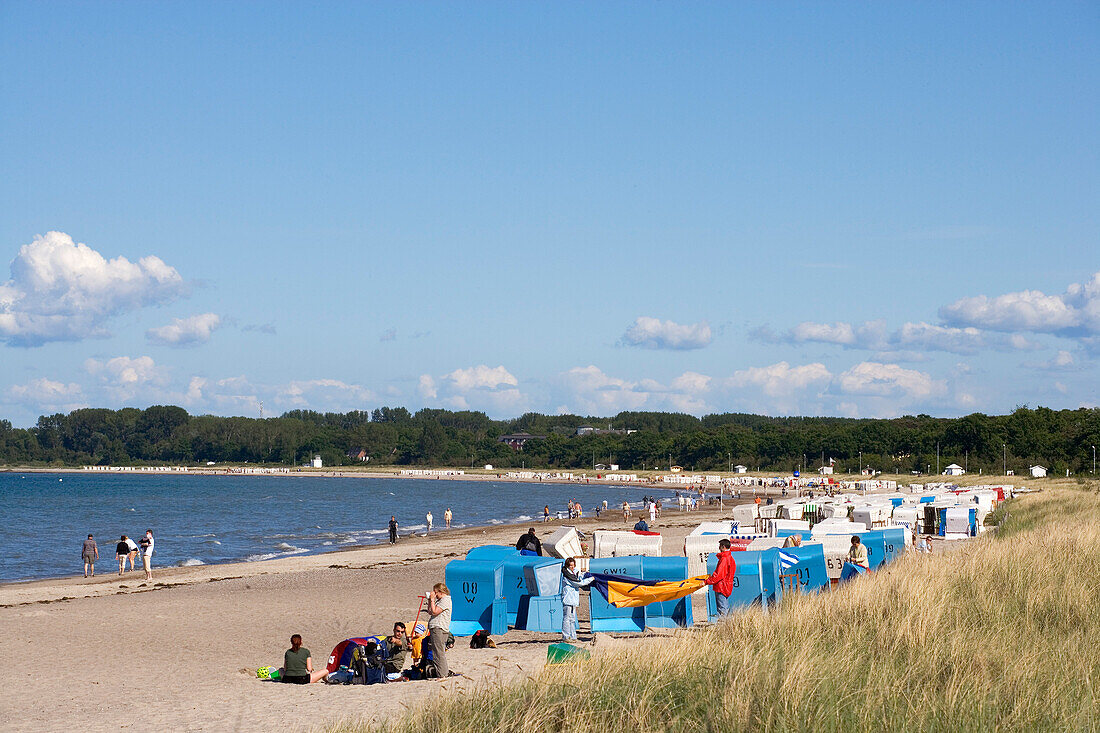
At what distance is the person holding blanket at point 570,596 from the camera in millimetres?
13383

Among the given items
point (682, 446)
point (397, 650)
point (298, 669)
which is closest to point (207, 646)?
point (298, 669)

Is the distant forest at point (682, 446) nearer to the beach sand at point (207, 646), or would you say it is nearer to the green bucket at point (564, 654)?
the beach sand at point (207, 646)

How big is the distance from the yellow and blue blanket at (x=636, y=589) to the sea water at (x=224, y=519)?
72.5ft

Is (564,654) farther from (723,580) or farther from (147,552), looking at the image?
(147,552)

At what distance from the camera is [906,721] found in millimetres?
6809

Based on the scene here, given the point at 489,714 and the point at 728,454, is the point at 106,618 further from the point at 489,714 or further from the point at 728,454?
the point at 728,454

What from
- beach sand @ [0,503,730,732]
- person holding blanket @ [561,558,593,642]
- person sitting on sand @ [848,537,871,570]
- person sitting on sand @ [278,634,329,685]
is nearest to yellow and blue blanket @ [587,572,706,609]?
person holding blanket @ [561,558,593,642]

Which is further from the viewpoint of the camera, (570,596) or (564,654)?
(570,596)

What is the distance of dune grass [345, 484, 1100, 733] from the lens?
276 inches

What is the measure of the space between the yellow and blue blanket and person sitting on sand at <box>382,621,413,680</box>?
2976mm

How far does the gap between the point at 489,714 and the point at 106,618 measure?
13.7 metres

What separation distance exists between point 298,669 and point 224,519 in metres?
49.2

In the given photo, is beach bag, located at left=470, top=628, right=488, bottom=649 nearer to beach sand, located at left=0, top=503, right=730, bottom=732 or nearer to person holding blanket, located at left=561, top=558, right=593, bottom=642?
beach sand, located at left=0, top=503, right=730, bottom=732

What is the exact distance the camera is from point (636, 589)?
13.6 metres
